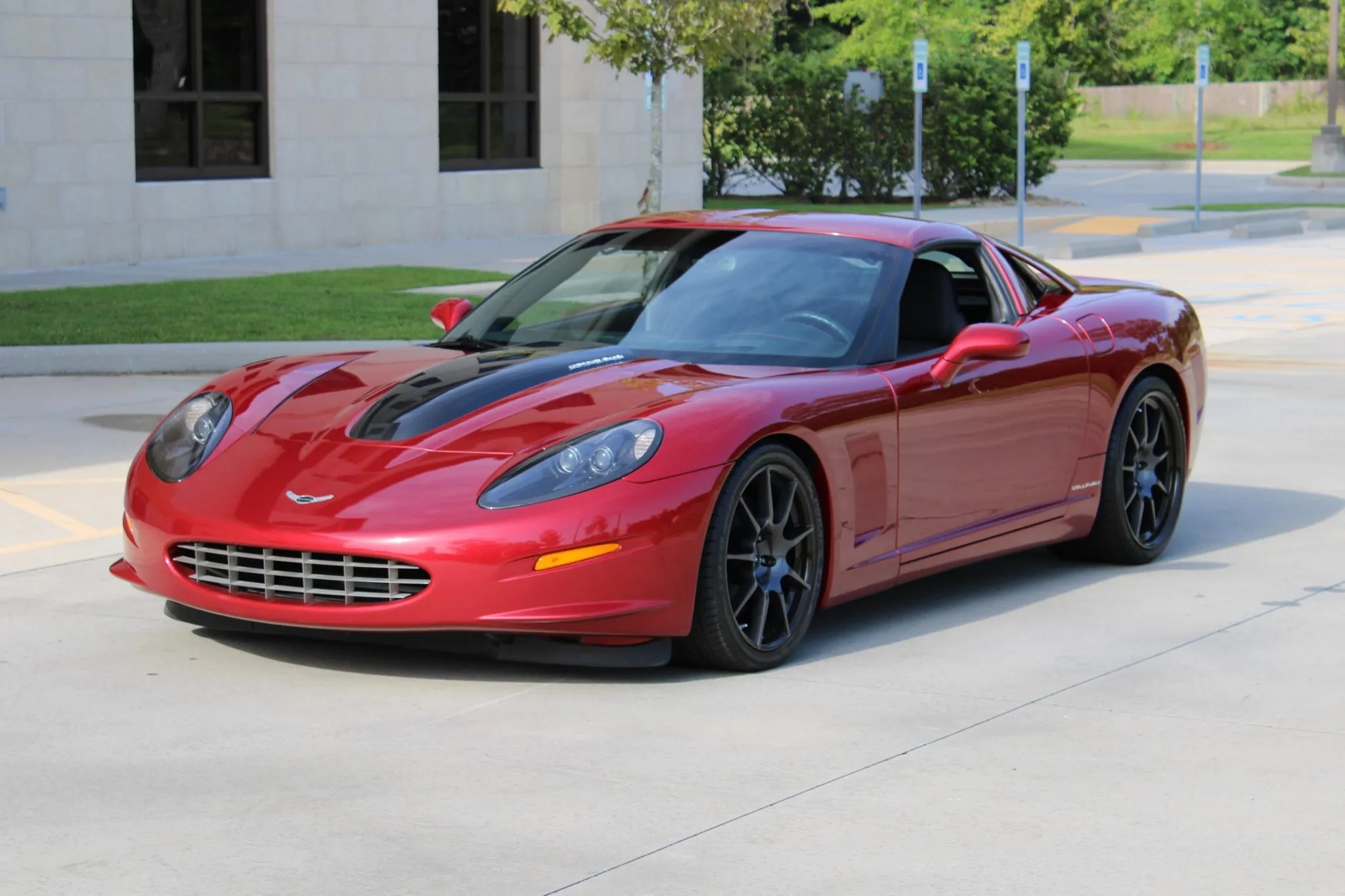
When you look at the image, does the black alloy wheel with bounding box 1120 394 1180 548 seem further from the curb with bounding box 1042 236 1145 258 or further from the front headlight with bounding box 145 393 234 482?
the curb with bounding box 1042 236 1145 258

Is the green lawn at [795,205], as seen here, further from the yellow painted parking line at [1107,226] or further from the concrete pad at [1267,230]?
the concrete pad at [1267,230]

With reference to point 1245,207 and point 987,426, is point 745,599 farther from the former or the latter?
point 1245,207

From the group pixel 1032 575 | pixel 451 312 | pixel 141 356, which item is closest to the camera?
pixel 451 312

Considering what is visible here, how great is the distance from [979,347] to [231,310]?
10524 millimetres

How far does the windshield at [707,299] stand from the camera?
262 inches

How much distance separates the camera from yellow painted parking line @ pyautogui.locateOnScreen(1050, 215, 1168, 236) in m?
28.9

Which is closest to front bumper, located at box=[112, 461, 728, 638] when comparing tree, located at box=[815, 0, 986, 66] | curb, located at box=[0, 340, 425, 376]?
curb, located at box=[0, 340, 425, 376]

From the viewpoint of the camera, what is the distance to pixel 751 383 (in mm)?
6172

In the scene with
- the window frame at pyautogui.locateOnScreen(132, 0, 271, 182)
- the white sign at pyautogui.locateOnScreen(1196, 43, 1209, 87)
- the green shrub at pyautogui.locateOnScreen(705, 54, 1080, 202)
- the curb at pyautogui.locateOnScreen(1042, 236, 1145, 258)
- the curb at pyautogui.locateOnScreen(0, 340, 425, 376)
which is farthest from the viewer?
the green shrub at pyautogui.locateOnScreen(705, 54, 1080, 202)

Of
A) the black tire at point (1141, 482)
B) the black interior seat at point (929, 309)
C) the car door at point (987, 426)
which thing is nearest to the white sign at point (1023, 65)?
the black tire at point (1141, 482)

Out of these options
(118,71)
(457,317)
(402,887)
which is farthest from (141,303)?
(402,887)

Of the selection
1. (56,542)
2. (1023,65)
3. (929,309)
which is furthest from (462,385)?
(1023,65)

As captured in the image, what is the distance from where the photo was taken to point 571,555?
559 centimetres

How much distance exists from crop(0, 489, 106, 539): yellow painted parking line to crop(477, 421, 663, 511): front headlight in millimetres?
2902
